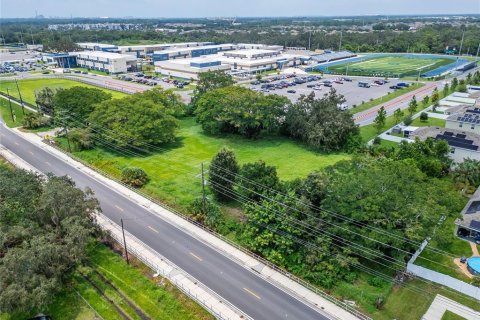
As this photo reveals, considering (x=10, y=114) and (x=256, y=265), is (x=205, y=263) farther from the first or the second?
(x=10, y=114)

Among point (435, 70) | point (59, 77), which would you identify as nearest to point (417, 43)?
point (435, 70)

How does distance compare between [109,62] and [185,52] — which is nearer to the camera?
[109,62]

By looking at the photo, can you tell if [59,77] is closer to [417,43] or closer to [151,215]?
[151,215]

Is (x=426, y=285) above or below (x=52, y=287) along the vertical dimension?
below

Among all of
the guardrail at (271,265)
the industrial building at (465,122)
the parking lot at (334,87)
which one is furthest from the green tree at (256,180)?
the parking lot at (334,87)

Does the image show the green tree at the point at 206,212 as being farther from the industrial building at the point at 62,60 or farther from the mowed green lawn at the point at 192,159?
the industrial building at the point at 62,60

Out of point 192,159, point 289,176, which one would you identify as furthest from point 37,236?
point 289,176
